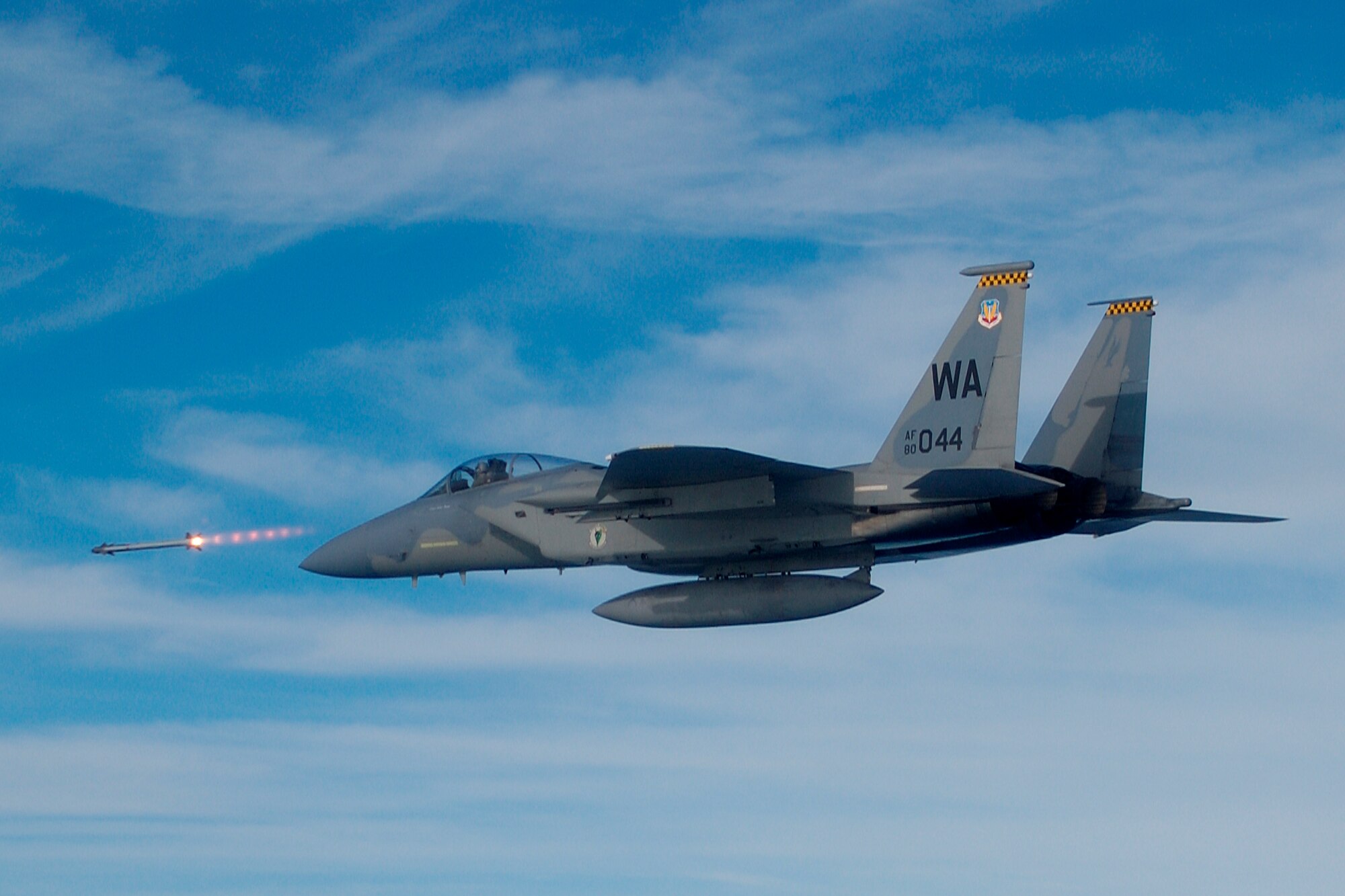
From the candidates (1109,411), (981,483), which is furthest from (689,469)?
(1109,411)

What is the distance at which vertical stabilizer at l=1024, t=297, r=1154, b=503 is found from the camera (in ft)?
82.3

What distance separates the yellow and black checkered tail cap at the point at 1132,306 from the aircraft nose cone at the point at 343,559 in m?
13.0

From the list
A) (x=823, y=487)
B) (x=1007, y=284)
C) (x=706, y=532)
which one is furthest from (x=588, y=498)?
(x=1007, y=284)

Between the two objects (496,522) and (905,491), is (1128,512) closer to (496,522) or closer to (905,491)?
→ (905,491)

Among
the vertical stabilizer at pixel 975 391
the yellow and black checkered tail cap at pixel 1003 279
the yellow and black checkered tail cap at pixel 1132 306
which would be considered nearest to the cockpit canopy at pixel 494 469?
the vertical stabilizer at pixel 975 391

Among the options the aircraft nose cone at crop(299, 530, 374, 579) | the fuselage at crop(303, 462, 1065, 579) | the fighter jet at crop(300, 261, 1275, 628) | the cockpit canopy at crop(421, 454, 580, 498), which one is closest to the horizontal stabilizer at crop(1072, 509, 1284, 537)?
the fighter jet at crop(300, 261, 1275, 628)

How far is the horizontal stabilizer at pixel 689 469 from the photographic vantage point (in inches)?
872

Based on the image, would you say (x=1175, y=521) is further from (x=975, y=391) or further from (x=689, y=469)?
(x=689, y=469)

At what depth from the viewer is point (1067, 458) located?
25.5 metres

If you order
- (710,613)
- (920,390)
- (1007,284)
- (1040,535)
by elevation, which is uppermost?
(1007,284)

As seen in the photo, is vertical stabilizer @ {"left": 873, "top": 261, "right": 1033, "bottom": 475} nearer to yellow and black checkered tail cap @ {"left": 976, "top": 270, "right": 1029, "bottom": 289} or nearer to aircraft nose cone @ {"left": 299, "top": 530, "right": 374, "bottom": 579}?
yellow and black checkered tail cap @ {"left": 976, "top": 270, "right": 1029, "bottom": 289}

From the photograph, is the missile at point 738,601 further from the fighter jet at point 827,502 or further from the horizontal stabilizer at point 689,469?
the horizontal stabilizer at point 689,469

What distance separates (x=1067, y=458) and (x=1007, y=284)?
397 cm

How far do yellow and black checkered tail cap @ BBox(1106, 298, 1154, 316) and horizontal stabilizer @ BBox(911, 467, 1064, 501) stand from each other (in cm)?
513
